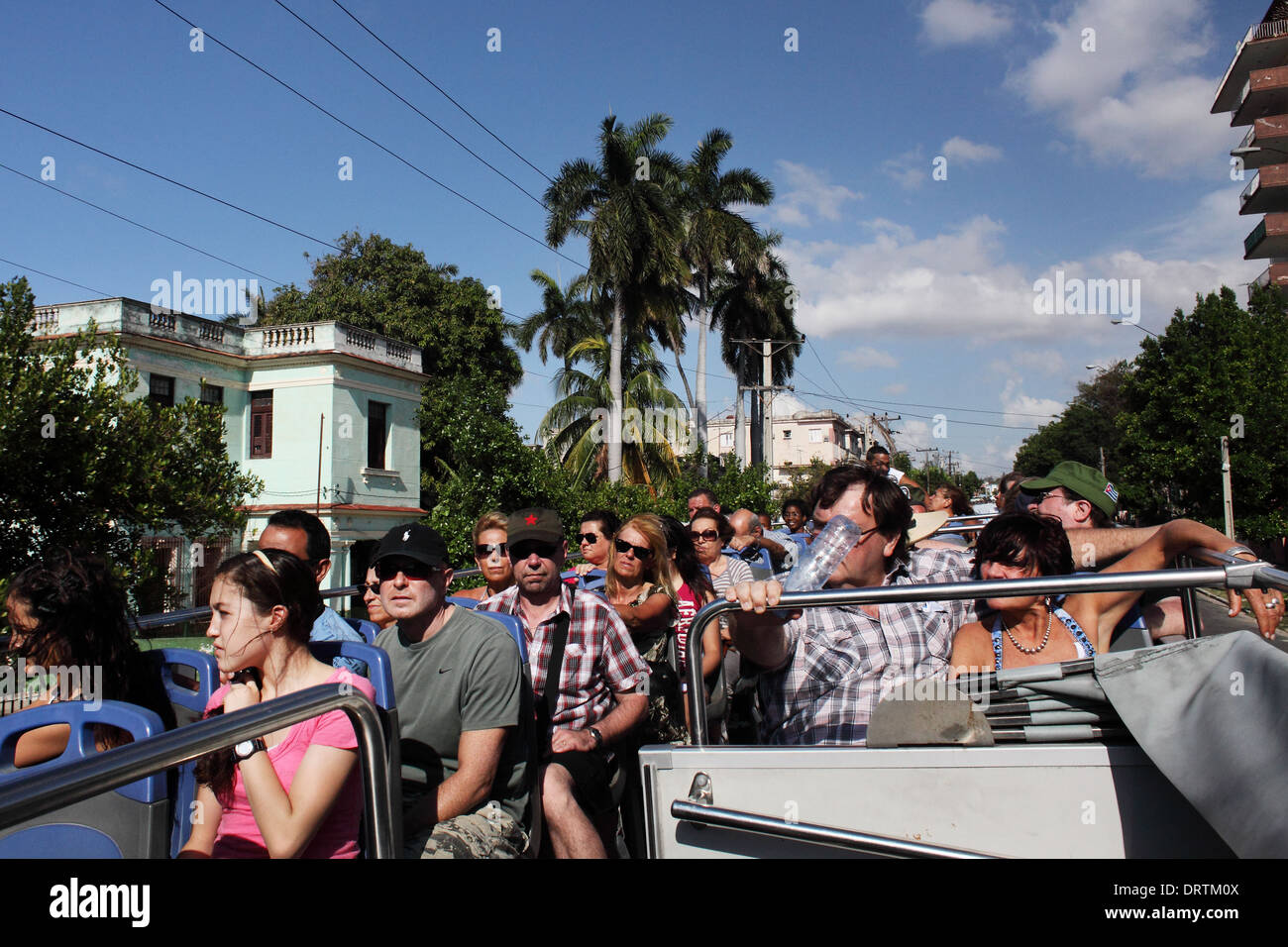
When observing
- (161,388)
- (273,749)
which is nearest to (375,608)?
(273,749)

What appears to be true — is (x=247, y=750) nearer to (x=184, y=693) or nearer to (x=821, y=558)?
(x=184, y=693)

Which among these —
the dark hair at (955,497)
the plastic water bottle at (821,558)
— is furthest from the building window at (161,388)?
the plastic water bottle at (821,558)

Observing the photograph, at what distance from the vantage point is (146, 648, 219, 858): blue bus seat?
8.79 feet

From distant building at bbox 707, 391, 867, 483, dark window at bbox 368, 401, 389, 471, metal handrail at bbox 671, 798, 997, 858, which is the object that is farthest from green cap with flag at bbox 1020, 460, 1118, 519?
distant building at bbox 707, 391, 867, 483

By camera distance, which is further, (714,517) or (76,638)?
(714,517)

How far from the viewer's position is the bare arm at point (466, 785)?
9.90ft

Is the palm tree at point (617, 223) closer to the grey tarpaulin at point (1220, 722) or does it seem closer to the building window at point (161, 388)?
the building window at point (161, 388)

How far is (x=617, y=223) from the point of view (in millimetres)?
27828

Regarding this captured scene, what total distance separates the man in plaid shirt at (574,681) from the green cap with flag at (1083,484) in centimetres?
231

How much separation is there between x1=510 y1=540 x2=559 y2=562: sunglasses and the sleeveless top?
2.06 m

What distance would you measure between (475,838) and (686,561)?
2885 mm
